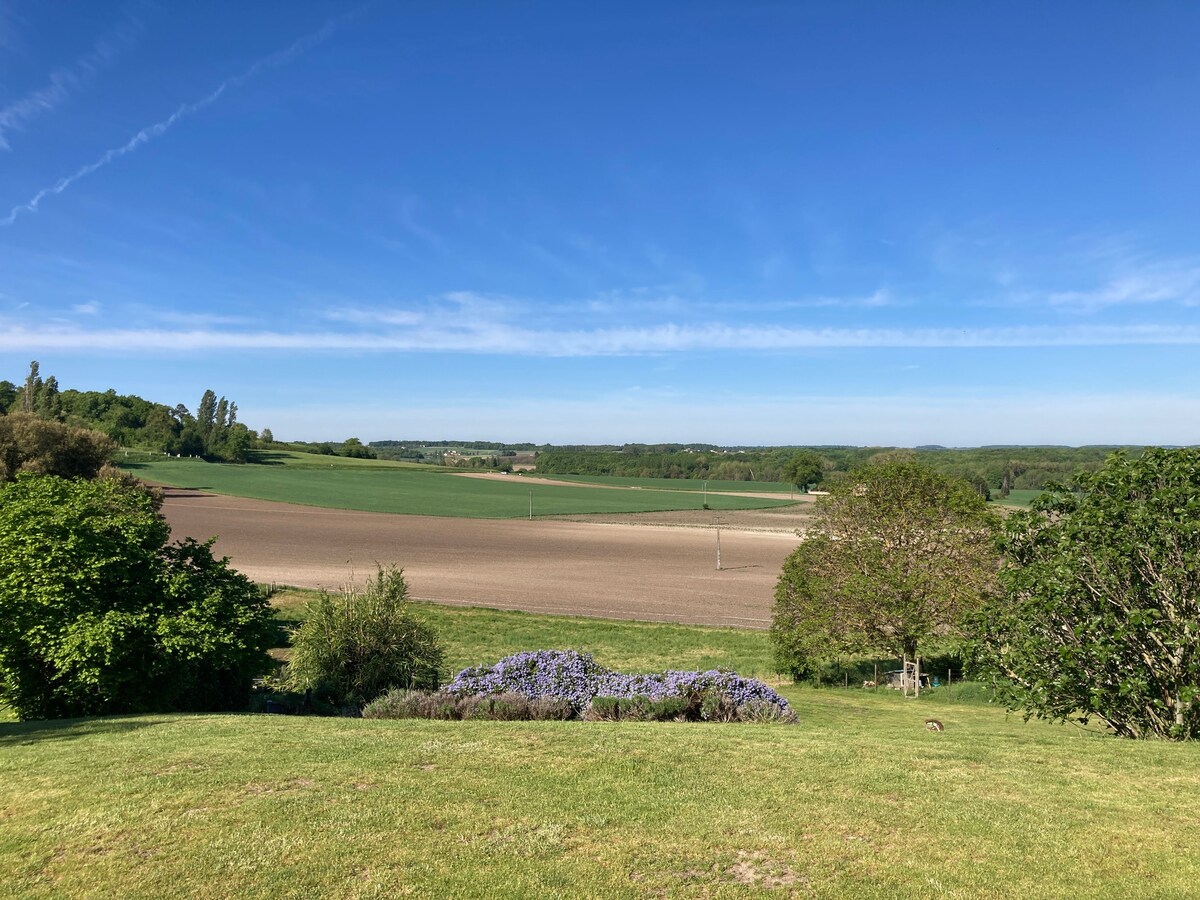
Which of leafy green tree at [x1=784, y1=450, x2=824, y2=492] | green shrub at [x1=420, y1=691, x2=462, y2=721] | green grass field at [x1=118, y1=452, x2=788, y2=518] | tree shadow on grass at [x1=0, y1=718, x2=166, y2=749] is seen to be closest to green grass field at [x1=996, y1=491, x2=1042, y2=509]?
green grass field at [x1=118, y1=452, x2=788, y2=518]

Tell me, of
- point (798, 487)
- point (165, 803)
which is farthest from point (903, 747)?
point (798, 487)

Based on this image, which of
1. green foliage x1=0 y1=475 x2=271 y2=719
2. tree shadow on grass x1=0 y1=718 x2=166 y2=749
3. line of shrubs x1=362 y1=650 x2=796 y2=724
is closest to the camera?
tree shadow on grass x1=0 y1=718 x2=166 y2=749

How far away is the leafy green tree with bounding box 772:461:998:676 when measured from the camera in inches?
903

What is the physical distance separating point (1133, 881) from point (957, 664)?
22.2 metres

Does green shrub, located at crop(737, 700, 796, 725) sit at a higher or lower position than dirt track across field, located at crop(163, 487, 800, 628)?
higher

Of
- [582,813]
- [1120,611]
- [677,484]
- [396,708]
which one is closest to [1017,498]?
[677,484]

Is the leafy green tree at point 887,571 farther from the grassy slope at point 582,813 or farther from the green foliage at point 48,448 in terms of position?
the green foliage at point 48,448

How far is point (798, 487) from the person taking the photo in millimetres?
145625

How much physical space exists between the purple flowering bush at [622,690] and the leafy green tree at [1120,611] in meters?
4.31

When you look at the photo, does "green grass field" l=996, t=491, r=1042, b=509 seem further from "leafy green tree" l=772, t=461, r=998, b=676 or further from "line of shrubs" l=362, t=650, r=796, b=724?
"line of shrubs" l=362, t=650, r=796, b=724

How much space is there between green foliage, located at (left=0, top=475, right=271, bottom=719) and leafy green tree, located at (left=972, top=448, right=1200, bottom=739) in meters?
14.0

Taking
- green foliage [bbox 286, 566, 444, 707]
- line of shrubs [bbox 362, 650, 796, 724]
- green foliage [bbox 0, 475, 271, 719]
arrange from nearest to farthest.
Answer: green foliage [bbox 0, 475, 271, 719] < line of shrubs [bbox 362, 650, 796, 724] < green foliage [bbox 286, 566, 444, 707]

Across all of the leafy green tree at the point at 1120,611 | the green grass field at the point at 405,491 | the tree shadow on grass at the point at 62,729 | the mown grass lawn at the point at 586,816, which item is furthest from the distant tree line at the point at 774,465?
the tree shadow on grass at the point at 62,729

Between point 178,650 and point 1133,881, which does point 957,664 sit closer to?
point 1133,881
